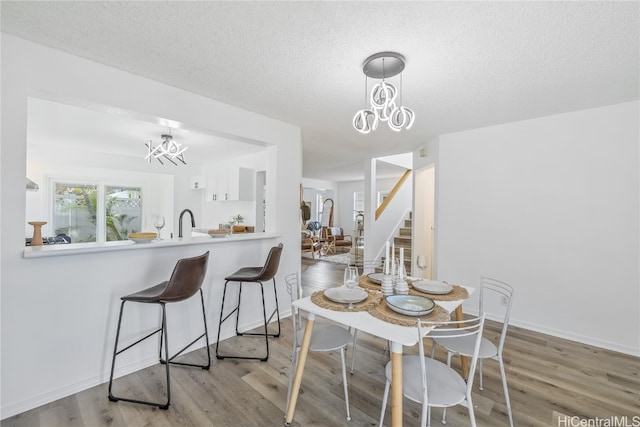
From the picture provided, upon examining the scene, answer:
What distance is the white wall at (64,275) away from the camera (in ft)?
5.40

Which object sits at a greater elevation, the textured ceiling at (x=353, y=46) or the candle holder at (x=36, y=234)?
the textured ceiling at (x=353, y=46)

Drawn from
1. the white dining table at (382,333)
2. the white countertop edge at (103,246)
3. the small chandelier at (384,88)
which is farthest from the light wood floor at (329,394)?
the small chandelier at (384,88)

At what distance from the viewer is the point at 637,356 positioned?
245 cm

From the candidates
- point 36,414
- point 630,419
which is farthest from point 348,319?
point 36,414

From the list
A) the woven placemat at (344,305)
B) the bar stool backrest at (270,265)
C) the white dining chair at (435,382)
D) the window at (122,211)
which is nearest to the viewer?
A: the white dining chair at (435,382)

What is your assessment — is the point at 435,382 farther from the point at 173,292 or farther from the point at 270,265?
the point at 173,292

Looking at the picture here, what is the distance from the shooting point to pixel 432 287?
1962 millimetres

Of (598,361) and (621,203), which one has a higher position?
(621,203)

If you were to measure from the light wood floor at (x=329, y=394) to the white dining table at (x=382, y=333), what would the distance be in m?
0.33

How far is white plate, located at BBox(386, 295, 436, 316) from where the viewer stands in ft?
4.86

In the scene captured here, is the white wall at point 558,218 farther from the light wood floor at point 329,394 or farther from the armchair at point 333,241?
the armchair at point 333,241

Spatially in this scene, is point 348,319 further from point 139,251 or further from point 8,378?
point 8,378

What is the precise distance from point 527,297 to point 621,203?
4.07ft

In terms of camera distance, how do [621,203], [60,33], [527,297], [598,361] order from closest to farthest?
1. [60,33]
2. [598,361]
3. [621,203]
4. [527,297]
